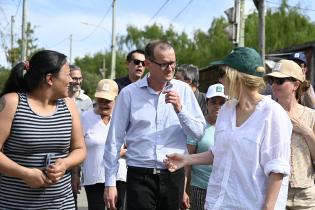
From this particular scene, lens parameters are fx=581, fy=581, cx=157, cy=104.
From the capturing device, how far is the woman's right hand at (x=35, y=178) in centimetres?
381

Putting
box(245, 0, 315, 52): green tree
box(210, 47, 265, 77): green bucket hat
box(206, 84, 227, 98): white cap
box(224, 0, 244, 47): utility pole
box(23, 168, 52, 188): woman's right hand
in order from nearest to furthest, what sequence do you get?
box(210, 47, 265, 77): green bucket hat → box(23, 168, 52, 188): woman's right hand → box(206, 84, 227, 98): white cap → box(224, 0, 244, 47): utility pole → box(245, 0, 315, 52): green tree

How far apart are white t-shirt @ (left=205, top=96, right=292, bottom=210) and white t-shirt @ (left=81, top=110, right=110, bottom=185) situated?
275 cm

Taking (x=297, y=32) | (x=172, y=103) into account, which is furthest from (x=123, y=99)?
(x=297, y=32)

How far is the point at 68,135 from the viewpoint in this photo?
4.09 meters

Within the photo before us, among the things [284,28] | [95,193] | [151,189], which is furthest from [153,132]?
[284,28]

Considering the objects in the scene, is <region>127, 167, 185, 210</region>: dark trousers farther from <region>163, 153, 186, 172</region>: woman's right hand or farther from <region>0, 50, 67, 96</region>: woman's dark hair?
<region>0, 50, 67, 96</region>: woman's dark hair

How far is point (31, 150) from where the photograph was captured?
3916mm

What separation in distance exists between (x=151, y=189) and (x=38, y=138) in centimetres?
127

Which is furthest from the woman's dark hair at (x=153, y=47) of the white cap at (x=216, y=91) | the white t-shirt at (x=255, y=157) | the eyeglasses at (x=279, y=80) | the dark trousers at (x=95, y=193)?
the dark trousers at (x=95, y=193)

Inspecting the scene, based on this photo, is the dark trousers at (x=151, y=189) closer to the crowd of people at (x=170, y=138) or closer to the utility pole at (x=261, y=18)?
the crowd of people at (x=170, y=138)

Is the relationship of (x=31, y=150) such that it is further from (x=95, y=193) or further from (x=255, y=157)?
(x=95, y=193)

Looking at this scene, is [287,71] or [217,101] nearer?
[287,71]

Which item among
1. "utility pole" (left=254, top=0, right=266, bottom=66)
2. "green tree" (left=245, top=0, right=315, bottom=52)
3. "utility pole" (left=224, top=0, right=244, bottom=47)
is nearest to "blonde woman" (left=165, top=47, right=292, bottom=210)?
"utility pole" (left=254, top=0, right=266, bottom=66)

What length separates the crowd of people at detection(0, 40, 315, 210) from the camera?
3.54 meters
